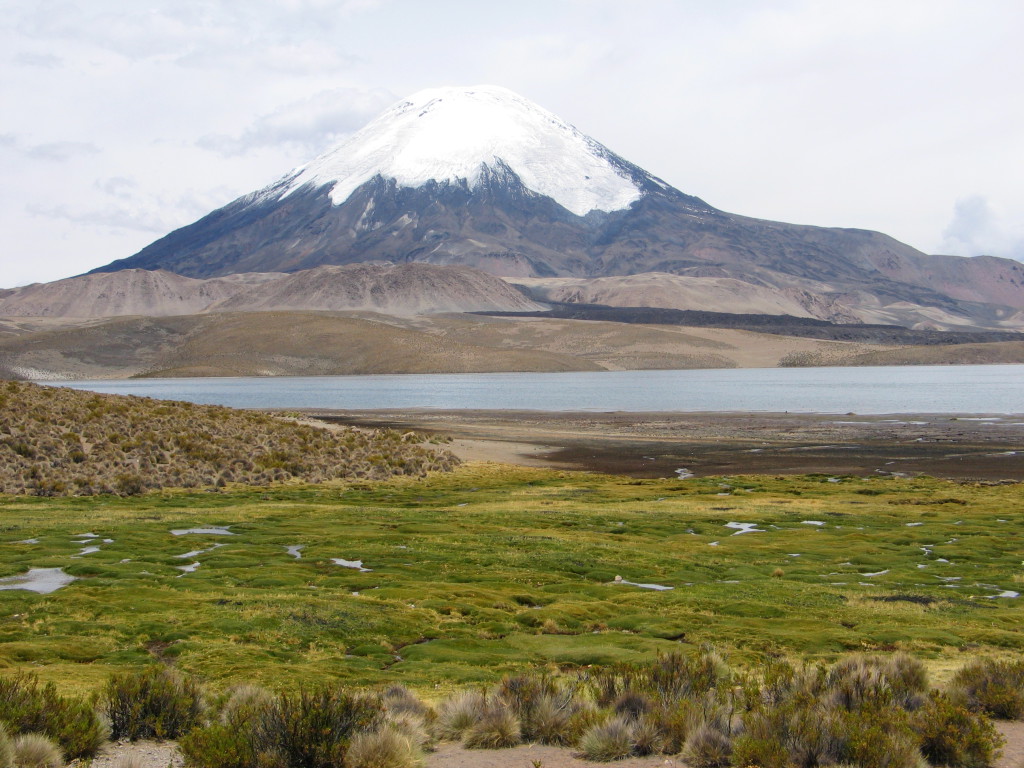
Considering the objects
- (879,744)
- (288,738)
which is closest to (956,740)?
(879,744)

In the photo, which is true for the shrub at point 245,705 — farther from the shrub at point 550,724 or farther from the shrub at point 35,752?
the shrub at point 550,724

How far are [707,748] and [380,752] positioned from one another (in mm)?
2504

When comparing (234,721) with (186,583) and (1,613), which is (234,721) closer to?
(1,613)

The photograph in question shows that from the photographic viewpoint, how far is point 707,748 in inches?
284

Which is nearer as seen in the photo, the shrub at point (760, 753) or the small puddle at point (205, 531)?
the shrub at point (760, 753)

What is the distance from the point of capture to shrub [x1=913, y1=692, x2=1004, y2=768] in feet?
23.6

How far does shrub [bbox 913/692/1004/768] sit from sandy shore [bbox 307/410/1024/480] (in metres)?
30.3

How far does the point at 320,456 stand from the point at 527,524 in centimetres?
1684

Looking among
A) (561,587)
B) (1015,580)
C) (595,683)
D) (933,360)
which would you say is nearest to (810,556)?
(1015,580)

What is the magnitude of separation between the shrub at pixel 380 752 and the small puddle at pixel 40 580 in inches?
338

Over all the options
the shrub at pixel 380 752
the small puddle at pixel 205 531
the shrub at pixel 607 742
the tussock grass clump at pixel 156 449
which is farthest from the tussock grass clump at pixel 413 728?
the tussock grass clump at pixel 156 449

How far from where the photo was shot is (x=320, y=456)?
3784 cm

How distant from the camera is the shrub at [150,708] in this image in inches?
303

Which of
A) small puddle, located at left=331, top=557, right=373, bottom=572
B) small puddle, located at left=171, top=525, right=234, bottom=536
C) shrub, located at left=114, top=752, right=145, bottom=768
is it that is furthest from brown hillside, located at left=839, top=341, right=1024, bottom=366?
shrub, located at left=114, top=752, right=145, bottom=768
